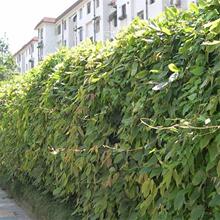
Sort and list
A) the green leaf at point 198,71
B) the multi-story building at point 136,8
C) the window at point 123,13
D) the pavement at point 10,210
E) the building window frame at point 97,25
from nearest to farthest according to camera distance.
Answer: the green leaf at point 198,71, the pavement at point 10,210, the multi-story building at point 136,8, the window at point 123,13, the building window frame at point 97,25

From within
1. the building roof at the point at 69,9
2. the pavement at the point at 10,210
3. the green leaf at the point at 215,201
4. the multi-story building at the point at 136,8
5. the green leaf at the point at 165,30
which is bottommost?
the pavement at the point at 10,210

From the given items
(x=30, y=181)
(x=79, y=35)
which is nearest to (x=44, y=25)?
(x=79, y=35)

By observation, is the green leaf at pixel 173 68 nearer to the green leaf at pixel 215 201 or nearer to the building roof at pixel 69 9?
the green leaf at pixel 215 201

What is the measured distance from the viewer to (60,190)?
476 centimetres

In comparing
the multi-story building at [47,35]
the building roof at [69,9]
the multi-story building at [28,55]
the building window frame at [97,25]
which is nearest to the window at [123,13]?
the building window frame at [97,25]

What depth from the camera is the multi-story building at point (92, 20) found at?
33656 mm

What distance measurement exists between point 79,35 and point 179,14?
48.0 metres

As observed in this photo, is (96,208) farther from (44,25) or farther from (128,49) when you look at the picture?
(44,25)

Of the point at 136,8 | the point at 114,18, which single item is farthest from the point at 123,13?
the point at 114,18

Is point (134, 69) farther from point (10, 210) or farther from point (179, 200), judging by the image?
point (10, 210)

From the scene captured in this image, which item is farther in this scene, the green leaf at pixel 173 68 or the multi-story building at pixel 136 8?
the multi-story building at pixel 136 8

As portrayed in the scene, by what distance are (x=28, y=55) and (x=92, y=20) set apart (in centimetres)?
2641

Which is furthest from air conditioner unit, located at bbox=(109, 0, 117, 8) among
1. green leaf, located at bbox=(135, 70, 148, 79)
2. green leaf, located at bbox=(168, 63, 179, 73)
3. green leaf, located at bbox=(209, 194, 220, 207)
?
green leaf, located at bbox=(209, 194, 220, 207)

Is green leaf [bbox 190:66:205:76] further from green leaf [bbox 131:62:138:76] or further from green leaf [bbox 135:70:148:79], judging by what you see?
green leaf [bbox 131:62:138:76]
